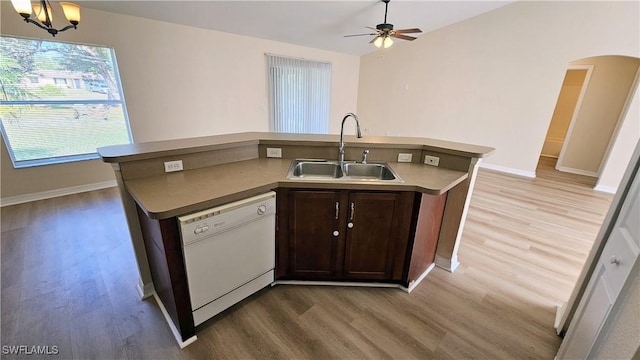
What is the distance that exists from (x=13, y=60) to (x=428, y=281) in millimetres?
5103

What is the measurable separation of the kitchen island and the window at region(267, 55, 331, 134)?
3447 mm

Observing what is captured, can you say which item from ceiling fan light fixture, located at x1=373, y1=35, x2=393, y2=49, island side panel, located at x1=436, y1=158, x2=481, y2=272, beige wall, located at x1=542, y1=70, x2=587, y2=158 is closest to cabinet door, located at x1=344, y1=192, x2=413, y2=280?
island side panel, located at x1=436, y1=158, x2=481, y2=272

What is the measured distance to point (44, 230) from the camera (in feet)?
8.72

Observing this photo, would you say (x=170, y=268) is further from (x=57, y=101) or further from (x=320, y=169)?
(x=57, y=101)

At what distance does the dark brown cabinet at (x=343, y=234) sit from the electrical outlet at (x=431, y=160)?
A: 2.01 ft

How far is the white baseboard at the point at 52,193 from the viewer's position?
10.4 ft

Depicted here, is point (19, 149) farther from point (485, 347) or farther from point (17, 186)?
point (485, 347)

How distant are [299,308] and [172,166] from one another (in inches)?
52.2

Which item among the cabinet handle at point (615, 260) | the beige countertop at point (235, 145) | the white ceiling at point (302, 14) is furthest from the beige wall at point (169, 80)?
the cabinet handle at point (615, 260)

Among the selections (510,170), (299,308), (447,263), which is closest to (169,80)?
(299,308)

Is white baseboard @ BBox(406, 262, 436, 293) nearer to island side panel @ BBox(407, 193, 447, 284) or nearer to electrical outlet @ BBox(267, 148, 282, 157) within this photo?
island side panel @ BBox(407, 193, 447, 284)

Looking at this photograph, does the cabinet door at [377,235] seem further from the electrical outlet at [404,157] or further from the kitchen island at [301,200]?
the electrical outlet at [404,157]

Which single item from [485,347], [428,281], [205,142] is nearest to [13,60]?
[205,142]

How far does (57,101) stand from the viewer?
130 inches
